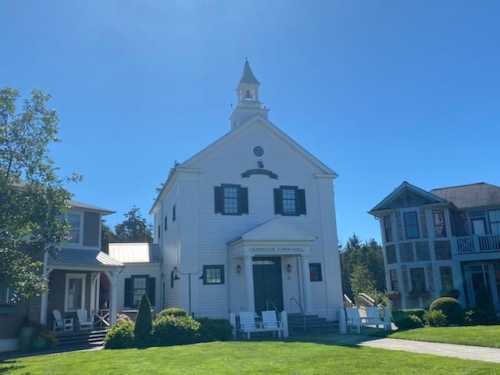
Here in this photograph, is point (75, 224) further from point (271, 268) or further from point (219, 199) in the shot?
point (271, 268)

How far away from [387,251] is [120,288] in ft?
54.0

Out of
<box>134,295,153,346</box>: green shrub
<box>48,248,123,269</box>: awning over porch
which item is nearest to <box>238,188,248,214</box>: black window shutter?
<box>48,248,123,269</box>: awning over porch

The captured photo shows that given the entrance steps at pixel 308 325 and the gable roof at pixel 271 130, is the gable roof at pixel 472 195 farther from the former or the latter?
the entrance steps at pixel 308 325

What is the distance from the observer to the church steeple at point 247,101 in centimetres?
2661

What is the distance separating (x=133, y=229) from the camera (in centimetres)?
5747

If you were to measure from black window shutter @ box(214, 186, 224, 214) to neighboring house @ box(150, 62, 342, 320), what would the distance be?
1.9 inches

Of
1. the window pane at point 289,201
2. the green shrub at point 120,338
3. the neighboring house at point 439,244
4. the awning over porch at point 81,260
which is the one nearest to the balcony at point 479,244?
the neighboring house at point 439,244

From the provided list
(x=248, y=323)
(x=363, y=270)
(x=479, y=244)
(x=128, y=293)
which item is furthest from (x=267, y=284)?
(x=363, y=270)

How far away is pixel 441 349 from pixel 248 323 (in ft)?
25.7

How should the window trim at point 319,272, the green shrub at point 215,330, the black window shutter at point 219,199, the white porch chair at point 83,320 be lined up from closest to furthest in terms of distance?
1. the green shrub at point 215,330
2. the white porch chair at point 83,320
3. the black window shutter at point 219,199
4. the window trim at point 319,272

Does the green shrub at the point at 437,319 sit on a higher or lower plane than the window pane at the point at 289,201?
lower

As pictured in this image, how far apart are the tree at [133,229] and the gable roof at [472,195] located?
1429 inches

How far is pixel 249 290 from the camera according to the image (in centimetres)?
2055

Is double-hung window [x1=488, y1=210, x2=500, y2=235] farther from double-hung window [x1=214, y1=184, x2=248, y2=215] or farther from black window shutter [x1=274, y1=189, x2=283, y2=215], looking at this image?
double-hung window [x1=214, y1=184, x2=248, y2=215]
